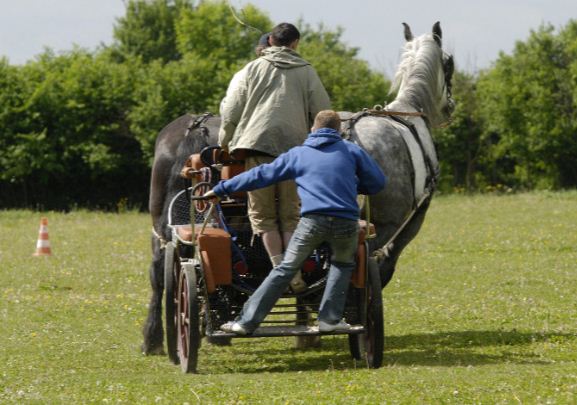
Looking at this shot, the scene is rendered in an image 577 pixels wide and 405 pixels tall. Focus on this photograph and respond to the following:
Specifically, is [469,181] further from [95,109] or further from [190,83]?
[95,109]

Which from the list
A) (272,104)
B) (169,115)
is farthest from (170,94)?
(272,104)

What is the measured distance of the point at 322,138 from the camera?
8984 millimetres

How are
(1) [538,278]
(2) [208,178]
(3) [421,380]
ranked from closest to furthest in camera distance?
(3) [421,380] < (2) [208,178] < (1) [538,278]

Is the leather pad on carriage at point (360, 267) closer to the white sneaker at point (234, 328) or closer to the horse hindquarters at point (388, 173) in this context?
the white sneaker at point (234, 328)

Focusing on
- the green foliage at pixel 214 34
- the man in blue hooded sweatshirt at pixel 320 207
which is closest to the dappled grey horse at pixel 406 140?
the man in blue hooded sweatshirt at pixel 320 207

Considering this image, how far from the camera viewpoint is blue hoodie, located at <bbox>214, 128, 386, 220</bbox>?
890 cm

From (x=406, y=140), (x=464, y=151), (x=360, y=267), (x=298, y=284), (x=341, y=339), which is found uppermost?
(x=406, y=140)

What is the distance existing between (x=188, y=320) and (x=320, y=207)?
141 cm

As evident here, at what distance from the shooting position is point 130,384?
8.76 metres

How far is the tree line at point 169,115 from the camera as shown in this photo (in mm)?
38719

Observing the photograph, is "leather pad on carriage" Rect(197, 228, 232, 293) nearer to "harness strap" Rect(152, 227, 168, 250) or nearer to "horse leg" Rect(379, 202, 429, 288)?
"harness strap" Rect(152, 227, 168, 250)

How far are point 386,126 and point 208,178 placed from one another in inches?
91.2

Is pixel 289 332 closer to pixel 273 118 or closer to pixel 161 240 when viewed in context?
pixel 273 118

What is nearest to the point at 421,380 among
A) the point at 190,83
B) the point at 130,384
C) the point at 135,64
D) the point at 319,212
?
the point at 319,212
